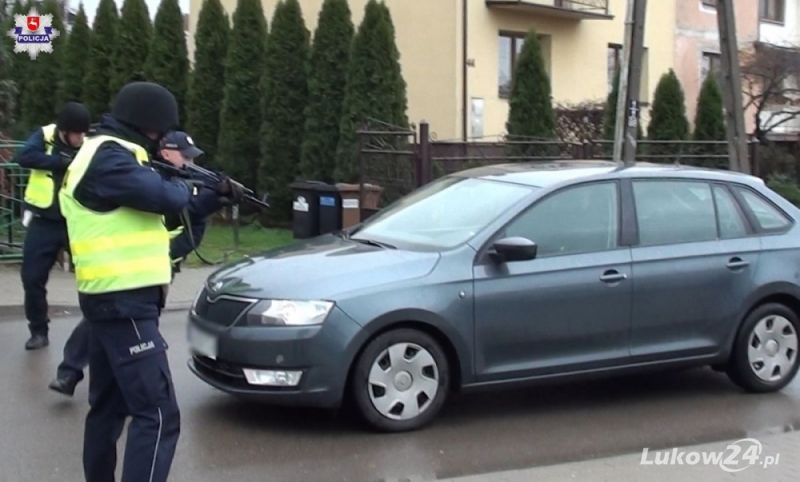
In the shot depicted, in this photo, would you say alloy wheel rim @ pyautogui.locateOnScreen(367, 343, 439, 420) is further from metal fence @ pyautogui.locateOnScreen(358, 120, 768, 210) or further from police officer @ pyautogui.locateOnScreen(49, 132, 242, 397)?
metal fence @ pyautogui.locateOnScreen(358, 120, 768, 210)

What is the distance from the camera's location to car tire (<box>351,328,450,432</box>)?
5.89 metres

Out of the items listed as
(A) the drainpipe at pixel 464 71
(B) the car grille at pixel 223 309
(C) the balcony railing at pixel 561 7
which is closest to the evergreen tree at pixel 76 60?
(A) the drainpipe at pixel 464 71

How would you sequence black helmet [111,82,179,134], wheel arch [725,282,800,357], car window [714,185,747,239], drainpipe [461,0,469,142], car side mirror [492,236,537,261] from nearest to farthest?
1. black helmet [111,82,179,134]
2. car side mirror [492,236,537,261]
3. wheel arch [725,282,800,357]
4. car window [714,185,747,239]
5. drainpipe [461,0,469,142]

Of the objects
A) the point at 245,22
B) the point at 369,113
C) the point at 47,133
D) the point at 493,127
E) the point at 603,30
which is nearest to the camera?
the point at 47,133

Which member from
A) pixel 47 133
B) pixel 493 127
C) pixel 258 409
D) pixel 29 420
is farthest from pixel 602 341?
pixel 493 127

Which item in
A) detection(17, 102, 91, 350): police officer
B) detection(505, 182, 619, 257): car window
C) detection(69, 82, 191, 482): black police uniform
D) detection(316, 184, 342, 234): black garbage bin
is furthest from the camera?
detection(316, 184, 342, 234): black garbage bin

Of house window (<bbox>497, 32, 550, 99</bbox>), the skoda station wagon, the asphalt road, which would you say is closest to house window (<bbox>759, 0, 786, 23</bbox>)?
house window (<bbox>497, 32, 550, 99</bbox>)

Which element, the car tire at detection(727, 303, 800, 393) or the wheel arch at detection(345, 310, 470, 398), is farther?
the car tire at detection(727, 303, 800, 393)

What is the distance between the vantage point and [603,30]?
2480cm

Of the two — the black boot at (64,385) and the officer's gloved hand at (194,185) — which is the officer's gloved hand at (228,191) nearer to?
the officer's gloved hand at (194,185)

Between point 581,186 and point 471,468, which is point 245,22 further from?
point 471,468

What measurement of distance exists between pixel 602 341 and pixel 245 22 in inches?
531

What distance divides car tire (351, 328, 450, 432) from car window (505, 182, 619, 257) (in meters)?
0.91

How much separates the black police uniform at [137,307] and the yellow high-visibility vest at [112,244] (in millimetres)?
35
